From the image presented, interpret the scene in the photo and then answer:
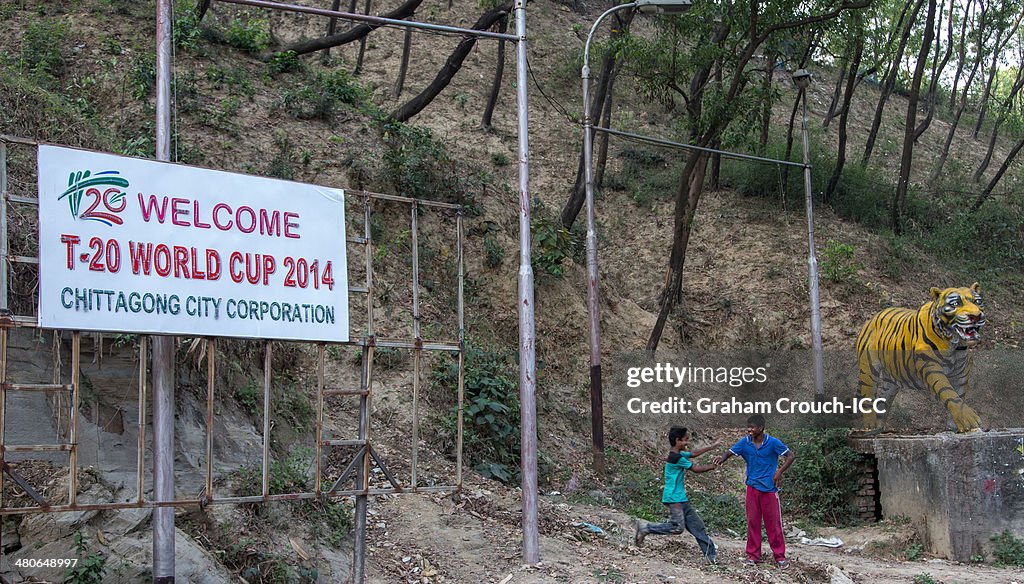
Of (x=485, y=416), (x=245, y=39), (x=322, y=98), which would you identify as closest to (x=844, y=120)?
(x=322, y=98)

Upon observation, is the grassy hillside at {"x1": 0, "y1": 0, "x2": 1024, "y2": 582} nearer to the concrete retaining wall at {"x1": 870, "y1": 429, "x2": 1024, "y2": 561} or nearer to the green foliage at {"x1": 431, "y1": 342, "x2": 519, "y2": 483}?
the green foliage at {"x1": 431, "y1": 342, "x2": 519, "y2": 483}

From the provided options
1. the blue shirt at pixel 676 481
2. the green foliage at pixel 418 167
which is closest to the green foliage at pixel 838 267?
the green foliage at pixel 418 167

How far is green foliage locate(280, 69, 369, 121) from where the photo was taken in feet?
64.3

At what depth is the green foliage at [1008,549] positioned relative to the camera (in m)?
12.2

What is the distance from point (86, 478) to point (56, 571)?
0.99 meters

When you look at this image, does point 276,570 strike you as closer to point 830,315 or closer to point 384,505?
point 384,505

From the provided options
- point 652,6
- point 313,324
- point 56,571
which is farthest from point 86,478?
point 652,6

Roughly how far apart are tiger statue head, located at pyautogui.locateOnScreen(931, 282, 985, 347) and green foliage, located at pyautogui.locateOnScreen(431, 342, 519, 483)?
6741 mm

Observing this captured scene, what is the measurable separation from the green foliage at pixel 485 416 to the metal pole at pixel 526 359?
370 cm

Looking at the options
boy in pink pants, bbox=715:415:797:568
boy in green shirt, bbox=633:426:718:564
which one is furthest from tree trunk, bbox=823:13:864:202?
boy in green shirt, bbox=633:426:718:564

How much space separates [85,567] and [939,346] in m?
12.1

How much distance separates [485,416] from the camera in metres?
14.7

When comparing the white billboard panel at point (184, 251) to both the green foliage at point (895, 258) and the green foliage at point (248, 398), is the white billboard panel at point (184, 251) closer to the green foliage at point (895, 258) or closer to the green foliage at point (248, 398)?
the green foliage at point (248, 398)

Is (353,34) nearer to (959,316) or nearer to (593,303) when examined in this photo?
(593,303)
